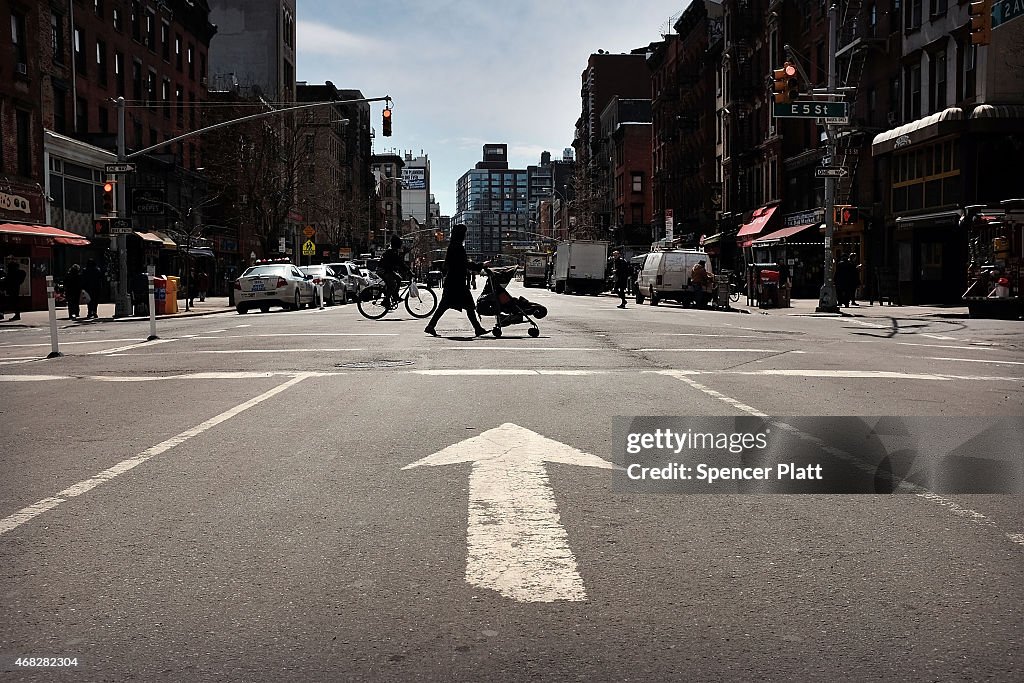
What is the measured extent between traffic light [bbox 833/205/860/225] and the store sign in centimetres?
2759

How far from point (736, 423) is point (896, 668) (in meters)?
4.92

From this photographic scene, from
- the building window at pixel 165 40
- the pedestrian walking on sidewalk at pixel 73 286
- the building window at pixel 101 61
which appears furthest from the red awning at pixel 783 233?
the building window at pixel 165 40

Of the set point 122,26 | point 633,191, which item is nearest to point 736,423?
point 122,26

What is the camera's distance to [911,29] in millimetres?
38625

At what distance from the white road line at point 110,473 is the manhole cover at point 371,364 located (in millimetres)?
3045

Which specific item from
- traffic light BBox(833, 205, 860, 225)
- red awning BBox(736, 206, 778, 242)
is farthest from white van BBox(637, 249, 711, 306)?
red awning BBox(736, 206, 778, 242)

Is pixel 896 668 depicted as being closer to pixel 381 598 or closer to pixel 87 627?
pixel 381 598

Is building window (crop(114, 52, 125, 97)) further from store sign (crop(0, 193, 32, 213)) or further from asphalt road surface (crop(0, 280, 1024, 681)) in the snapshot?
asphalt road surface (crop(0, 280, 1024, 681))

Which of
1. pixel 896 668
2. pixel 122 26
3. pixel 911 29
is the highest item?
pixel 122 26

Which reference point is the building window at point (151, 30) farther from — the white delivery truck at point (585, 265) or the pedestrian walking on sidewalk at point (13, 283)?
the white delivery truck at point (585, 265)

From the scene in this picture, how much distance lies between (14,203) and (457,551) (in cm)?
3549

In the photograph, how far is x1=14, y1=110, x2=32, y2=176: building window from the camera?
120ft

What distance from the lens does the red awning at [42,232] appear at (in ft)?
110

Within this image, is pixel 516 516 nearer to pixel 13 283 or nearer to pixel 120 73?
pixel 13 283
